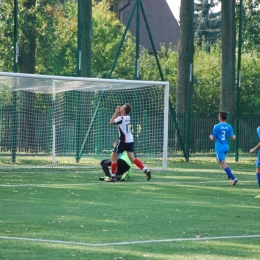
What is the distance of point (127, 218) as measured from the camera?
11328mm

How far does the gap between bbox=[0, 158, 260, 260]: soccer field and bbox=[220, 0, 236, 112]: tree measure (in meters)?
12.6

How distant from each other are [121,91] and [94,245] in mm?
16278

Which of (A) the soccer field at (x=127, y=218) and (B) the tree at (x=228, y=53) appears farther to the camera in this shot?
(B) the tree at (x=228, y=53)

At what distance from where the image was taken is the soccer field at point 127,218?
27.9 ft

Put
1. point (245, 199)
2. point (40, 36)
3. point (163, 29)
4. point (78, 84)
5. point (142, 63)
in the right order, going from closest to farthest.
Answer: point (245, 199), point (78, 84), point (40, 36), point (142, 63), point (163, 29)

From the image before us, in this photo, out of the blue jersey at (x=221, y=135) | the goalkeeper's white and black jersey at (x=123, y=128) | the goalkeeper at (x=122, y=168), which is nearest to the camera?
the goalkeeper's white and black jersey at (x=123, y=128)

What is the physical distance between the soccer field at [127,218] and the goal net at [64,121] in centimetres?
329

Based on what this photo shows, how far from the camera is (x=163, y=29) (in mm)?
62156

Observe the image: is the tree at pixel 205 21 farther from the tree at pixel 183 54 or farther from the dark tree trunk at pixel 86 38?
the dark tree trunk at pixel 86 38

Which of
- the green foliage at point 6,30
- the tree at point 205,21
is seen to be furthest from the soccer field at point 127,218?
the tree at point 205,21

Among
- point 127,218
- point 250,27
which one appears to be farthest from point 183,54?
point 127,218

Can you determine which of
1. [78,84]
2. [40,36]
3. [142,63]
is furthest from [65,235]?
[142,63]

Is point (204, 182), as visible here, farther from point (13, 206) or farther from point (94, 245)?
point (94, 245)

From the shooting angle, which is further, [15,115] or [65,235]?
[15,115]
